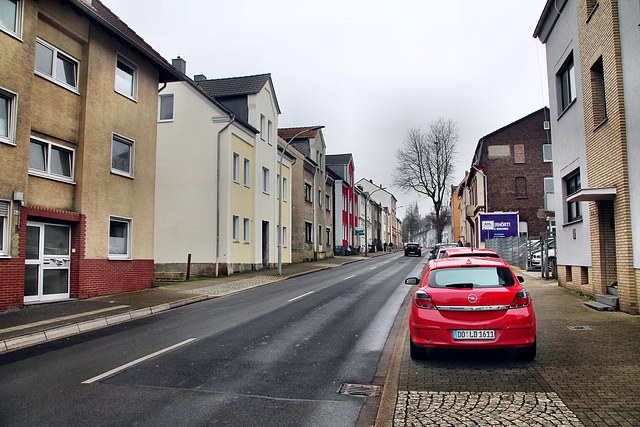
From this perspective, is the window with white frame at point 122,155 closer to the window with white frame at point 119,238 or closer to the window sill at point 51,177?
the window with white frame at point 119,238

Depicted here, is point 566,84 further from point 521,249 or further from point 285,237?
point 285,237

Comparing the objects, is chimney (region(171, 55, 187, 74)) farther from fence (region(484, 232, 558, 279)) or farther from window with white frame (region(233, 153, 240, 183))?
fence (region(484, 232, 558, 279))

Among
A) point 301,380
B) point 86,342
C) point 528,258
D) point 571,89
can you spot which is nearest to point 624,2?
point 571,89

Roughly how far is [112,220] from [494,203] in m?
31.5

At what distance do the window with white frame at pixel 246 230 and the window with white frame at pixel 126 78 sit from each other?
409 inches

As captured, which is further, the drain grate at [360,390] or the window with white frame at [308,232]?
the window with white frame at [308,232]

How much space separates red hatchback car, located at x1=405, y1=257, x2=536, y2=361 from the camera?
6.45 m

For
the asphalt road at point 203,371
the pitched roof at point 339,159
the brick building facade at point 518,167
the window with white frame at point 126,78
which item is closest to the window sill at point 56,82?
the window with white frame at point 126,78

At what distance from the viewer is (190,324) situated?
1041 cm

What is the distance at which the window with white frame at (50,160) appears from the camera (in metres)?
13.0

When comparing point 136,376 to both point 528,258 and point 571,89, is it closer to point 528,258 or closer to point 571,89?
point 571,89

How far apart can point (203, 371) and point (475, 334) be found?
11.8 ft

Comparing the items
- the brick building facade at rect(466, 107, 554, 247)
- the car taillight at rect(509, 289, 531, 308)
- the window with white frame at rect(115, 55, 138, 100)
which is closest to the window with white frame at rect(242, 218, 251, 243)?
the window with white frame at rect(115, 55, 138, 100)

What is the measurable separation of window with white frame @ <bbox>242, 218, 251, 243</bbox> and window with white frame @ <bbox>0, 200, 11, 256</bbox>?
14.7 meters
